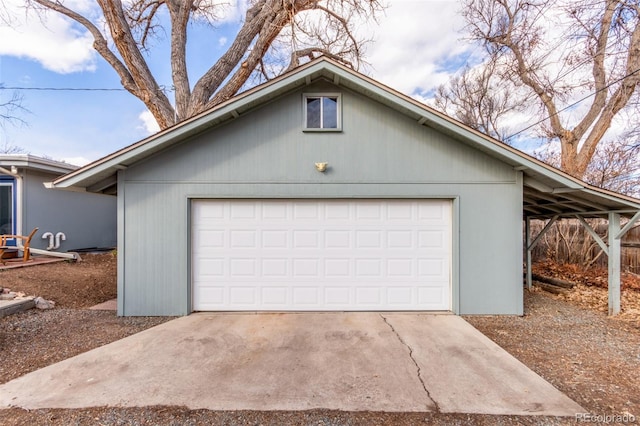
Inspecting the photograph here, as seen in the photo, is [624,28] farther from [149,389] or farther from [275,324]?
[149,389]

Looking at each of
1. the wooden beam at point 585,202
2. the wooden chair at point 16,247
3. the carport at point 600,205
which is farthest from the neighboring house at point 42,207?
the wooden beam at point 585,202

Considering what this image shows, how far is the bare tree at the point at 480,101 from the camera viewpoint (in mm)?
15562

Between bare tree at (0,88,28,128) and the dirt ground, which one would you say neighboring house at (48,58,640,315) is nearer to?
the dirt ground

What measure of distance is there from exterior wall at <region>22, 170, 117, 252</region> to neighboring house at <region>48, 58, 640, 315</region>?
6.55 meters

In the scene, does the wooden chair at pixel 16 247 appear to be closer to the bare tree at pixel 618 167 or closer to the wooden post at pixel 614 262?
the wooden post at pixel 614 262

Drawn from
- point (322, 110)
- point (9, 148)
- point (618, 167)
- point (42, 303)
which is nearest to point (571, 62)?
point (618, 167)

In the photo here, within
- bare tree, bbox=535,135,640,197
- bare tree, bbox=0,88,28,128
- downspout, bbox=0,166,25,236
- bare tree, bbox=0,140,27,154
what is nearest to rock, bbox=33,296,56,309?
downspout, bbox=0,166,25,236

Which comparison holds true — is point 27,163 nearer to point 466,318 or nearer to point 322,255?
point 322,255

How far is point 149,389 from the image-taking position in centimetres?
303

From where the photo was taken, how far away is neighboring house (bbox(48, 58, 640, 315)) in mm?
5250

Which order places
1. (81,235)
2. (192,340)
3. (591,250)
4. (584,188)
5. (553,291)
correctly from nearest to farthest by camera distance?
(192,340) < (584,188) < (553,291) < (591,250) < (81,235)

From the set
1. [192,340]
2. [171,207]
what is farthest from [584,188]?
[171,207]

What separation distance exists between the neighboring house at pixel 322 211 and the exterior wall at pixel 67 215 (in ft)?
21.5

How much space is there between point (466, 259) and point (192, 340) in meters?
4.80
